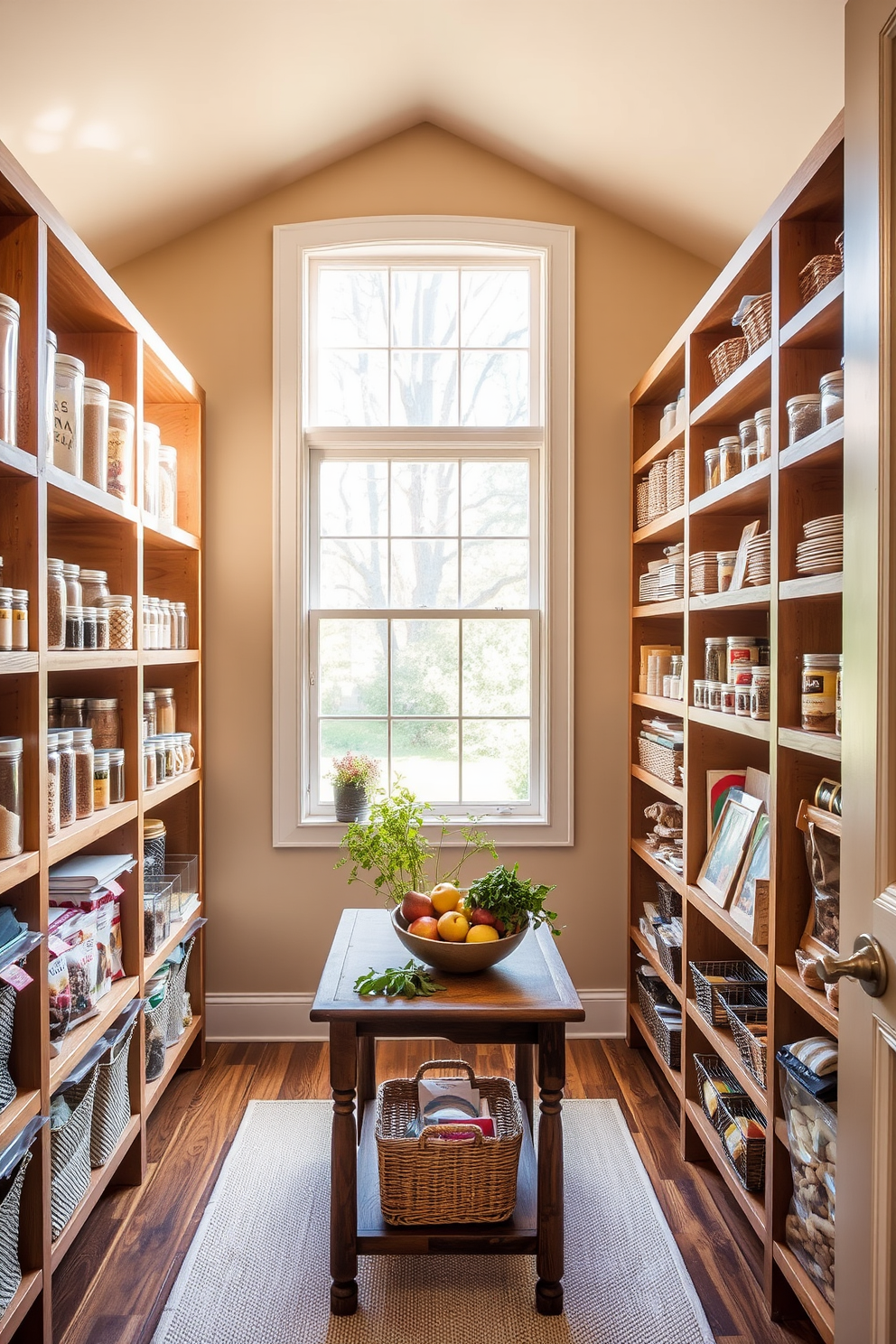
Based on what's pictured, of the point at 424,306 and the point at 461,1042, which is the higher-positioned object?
the point at 424,306

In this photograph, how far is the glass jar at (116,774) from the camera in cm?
229

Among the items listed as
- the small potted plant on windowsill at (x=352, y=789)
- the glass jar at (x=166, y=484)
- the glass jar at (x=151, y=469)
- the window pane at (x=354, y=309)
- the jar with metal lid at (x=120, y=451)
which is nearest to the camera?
the jar with metal lid at (x=120, y=451)

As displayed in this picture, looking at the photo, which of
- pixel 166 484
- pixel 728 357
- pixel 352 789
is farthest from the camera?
pixel 352 789

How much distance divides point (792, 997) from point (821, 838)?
35 cm

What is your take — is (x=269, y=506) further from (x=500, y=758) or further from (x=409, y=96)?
(x=409, y=96)

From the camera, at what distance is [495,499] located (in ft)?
11.0

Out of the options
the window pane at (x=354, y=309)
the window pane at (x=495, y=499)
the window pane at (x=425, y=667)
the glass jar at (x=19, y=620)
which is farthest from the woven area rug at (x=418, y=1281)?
the window pane at (x=354, y=309)

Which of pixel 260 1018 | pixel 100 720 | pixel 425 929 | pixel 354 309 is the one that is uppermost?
pixel 354 309

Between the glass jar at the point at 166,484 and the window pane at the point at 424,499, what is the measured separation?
85cm

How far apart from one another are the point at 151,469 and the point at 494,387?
141 cm

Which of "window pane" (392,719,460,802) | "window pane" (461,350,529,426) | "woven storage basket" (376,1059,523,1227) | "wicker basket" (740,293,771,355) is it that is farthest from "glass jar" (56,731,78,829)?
"window pane" (461,350,529,426)

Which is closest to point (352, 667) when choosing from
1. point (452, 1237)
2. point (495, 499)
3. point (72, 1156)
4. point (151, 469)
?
point (495, 499)

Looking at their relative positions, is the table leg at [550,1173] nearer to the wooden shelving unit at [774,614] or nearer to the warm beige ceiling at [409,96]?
the wooden shelving unit at [774,614]

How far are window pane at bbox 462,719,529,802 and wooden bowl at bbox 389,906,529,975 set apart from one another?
1347 mm
